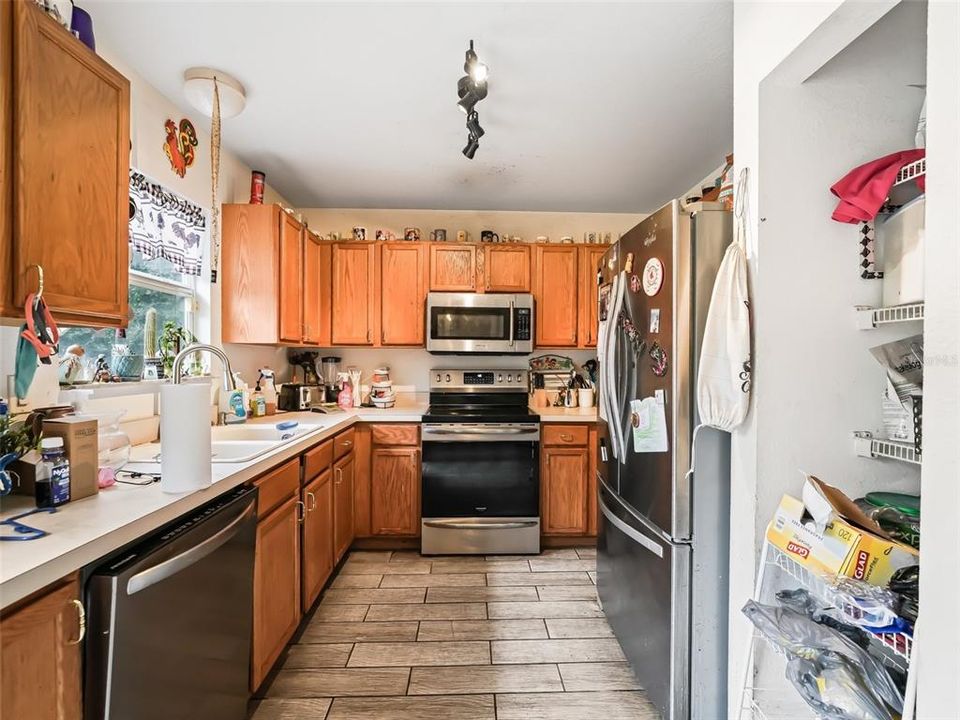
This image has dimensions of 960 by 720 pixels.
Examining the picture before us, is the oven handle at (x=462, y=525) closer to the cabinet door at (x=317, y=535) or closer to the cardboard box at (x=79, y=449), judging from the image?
the cabinet door at (x=317, y=535)

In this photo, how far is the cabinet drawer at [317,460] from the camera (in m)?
2.09

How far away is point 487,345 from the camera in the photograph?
3311 millimetres

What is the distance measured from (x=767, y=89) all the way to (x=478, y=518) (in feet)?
8.71

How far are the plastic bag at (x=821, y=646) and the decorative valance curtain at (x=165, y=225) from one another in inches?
107

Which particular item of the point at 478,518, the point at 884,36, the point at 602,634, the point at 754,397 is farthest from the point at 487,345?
the point at 884,36

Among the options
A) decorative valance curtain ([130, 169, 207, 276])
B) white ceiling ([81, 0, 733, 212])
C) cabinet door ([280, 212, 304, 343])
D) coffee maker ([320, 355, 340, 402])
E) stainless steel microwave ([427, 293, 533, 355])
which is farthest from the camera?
coffee maker ([320, 355, 340, 402])

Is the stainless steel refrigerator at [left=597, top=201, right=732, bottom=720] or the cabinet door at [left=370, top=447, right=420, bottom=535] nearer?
the stainless steel refrigerator at [left=597, top=201, right=732, bottom=720]

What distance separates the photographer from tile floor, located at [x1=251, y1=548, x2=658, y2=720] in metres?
1.66

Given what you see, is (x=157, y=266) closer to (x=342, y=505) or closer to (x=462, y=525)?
(x=342, y=505)

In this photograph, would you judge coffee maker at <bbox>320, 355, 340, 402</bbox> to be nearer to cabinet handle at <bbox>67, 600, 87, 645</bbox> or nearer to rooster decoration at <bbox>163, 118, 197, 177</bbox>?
rooster decoration at <bbox>163, 118, 197, 177</bbox>

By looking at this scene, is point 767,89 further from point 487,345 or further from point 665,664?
point 487,345

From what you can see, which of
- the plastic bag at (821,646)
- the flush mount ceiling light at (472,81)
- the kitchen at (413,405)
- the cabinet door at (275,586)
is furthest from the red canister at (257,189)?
the plastic bag at (821,646)

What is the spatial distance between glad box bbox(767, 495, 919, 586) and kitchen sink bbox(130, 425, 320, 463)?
1664mm

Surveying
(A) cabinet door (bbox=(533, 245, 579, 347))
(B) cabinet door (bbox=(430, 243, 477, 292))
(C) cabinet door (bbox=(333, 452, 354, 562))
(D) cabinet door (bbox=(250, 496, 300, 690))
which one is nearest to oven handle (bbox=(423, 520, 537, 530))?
(C) cabinet door (bbox=(333, 452, 354, 562))
